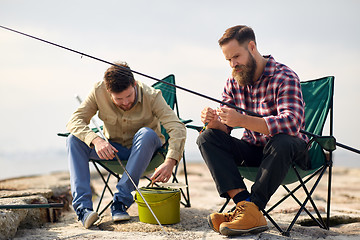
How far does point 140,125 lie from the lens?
2.99 m

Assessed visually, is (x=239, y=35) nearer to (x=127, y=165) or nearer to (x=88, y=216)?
(x=127, y=165)

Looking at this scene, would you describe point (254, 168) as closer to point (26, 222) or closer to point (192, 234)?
point (192, 234)

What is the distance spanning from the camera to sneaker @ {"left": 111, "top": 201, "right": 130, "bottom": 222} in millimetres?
2605

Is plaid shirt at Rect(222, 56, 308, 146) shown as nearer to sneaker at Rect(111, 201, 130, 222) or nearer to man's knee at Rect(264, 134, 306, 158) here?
man's knee at Rect(264, 134, 306, 158)

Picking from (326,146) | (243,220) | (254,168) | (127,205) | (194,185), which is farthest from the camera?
(194,185)

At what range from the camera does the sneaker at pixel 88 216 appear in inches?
100.0

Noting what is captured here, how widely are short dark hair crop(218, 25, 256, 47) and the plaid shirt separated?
19cm

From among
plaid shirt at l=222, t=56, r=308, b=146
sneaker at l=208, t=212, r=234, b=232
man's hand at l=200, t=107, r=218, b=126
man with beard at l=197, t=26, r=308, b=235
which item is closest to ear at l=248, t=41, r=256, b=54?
man with beard at l=197, t=26, r=308, b=235

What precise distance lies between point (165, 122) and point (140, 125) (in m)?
0.20

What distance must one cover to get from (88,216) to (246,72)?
1250 mm

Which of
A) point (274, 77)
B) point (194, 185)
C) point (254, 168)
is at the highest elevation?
point (274, 77)

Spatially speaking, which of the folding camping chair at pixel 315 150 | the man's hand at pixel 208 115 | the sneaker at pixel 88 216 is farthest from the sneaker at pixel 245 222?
the sneaker at pixel 88 216

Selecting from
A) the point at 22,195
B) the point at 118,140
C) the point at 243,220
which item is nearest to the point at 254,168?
the point at 243,220

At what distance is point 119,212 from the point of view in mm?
2637
